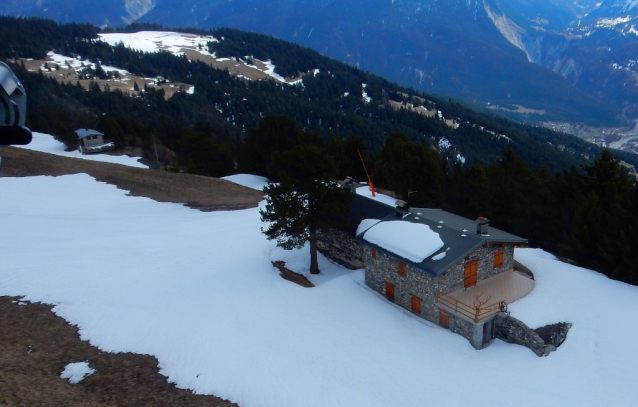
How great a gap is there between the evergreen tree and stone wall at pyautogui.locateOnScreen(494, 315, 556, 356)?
11406 millimetres

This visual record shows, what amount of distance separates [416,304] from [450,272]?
287cm

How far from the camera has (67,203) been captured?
147ft

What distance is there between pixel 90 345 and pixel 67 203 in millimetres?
29067

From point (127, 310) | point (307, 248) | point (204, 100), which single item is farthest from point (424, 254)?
point (204, 100)

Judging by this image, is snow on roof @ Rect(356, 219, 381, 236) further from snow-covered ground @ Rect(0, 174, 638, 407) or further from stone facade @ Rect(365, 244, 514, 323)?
snow-covered ground @ Rect(0, 174, 638, 407)

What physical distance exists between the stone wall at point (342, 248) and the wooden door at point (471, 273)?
7379 millimetres

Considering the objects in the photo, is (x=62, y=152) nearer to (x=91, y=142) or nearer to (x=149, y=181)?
(x=91, y=142)

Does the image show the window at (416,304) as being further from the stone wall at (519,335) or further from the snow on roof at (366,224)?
the snow on roof at (366,224)

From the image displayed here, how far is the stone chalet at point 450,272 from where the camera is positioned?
73.2 feet

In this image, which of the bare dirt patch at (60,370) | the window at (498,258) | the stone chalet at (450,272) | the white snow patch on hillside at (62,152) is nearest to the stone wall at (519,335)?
A: the stone chalet at (450,272)

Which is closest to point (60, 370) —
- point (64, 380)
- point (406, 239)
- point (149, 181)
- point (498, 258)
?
point (64, 380)

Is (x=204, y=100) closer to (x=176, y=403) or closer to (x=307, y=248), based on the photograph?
(x=307, y=248)

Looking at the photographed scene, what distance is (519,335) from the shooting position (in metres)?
21.6

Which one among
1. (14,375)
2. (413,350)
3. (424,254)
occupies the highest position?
(424,254)
